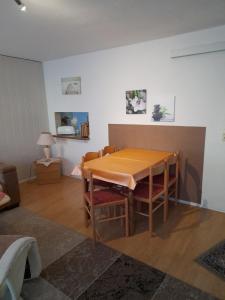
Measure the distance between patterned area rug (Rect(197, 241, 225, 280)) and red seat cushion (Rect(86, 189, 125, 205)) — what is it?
0.95 metres

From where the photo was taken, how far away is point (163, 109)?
2.93 metres

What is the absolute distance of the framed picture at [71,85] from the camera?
12.2ft

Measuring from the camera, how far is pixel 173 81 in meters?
2.79

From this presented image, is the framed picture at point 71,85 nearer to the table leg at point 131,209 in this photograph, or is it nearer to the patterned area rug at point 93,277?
the table leg at point 131,209

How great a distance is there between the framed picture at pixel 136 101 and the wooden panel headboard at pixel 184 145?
24cm

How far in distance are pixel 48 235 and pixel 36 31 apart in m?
2.39

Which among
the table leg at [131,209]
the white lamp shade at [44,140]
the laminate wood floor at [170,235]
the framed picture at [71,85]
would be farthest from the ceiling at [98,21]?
the laminate wood floor at [170,235]

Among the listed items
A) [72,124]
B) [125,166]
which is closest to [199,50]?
[125,166]

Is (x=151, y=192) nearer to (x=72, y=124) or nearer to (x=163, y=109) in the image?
(x=163, y=109)

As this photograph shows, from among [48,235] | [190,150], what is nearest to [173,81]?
[190,150]

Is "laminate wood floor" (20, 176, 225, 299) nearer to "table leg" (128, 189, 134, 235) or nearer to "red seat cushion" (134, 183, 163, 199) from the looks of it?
"table leg" (128, 189, 134, 235)

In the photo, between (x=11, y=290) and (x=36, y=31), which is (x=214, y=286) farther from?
(x=36, y=31)

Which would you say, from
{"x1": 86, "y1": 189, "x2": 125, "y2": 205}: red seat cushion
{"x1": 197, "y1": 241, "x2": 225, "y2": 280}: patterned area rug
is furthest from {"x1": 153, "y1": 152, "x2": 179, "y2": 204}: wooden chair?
{"x1": 197, "y1": 241, "x2": 225, "y2": 280}: patterned area rug

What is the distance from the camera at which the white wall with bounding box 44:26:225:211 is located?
100 inches
